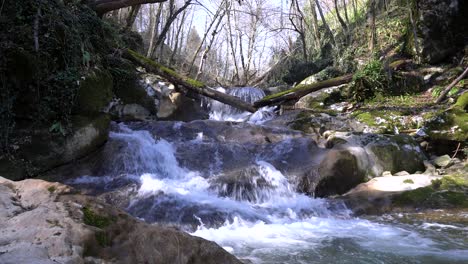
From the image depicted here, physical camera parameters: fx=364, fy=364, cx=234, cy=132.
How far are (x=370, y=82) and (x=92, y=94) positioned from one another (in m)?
8.85

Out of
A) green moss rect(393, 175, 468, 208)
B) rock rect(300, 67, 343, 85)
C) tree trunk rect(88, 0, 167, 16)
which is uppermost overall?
tree trunk rect(88, 0, 167, 16)

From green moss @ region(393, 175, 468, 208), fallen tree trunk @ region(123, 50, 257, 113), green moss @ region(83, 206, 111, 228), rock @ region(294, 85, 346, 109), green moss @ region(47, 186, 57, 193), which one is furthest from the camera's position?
rock @ region(294, 85, 346, 109)

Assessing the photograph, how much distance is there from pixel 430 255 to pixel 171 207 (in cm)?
341

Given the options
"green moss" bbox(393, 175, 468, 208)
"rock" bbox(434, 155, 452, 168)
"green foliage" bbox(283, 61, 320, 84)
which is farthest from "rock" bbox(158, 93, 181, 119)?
"green foliage" bbox(283, 61, 320, 84)

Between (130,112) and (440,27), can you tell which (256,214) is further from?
(440,27)

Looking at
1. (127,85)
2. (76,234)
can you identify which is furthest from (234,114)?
(76,234)

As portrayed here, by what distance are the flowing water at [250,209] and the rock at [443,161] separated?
2828mm

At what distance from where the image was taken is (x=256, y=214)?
5.56 metres

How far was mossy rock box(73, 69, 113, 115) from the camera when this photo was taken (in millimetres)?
6605

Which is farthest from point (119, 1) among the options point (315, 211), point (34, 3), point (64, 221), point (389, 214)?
point (64, 221)

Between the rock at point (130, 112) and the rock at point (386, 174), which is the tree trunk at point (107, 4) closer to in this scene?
the rock at point (130, 112)

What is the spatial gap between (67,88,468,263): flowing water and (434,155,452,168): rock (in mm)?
2828

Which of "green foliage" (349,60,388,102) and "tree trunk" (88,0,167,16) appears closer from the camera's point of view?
"tree trunk" (88,0,167,16)

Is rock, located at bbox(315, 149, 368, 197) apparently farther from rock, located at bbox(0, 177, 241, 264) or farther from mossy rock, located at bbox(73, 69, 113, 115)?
rock, located at bbox(0, 177, 241, 264)
